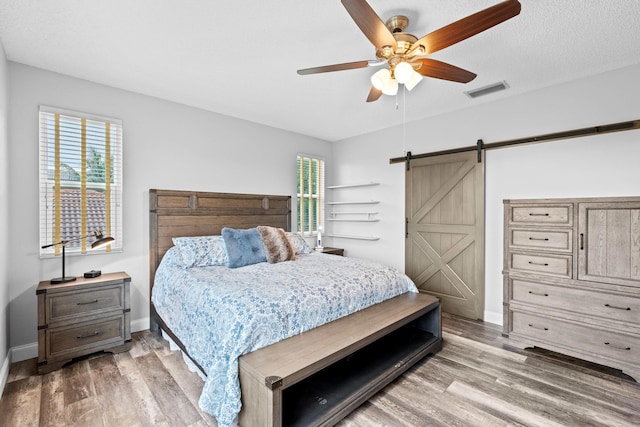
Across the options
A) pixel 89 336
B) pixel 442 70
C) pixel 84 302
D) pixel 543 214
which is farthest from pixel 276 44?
pixel 89 336

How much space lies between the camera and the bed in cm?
173

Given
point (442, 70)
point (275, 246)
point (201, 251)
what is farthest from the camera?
point (275, 246)

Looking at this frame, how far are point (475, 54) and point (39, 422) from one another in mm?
4153

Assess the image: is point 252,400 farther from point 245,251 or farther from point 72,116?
point 72,116

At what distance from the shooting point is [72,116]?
2.96m

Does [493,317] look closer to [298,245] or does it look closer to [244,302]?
[298,245]

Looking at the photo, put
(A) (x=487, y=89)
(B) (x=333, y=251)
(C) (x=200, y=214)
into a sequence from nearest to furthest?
(A) (x=487, y=89), (C) (x=200, y=214), (B) (x=333, y=251)

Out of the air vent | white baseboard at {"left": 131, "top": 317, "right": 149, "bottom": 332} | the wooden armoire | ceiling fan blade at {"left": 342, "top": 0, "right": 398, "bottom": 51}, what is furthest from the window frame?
ceiling fan blade at {"left": 342, "top": 0, "right": 398, "bottom": 51}

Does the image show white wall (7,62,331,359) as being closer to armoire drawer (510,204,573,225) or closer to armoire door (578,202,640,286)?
armoire drawer (510,204,573,225)

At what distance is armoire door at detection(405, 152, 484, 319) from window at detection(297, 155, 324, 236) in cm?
163

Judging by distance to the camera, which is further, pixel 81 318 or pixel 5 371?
pixel 81 318

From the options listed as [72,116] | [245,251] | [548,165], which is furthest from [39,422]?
[548,165]

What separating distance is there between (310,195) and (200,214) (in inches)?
79.7

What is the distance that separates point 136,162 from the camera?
10.9 ft
